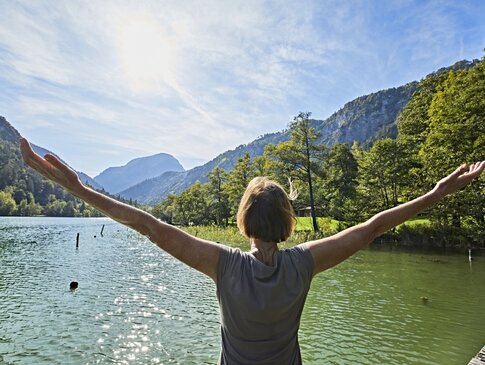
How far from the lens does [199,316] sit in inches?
463

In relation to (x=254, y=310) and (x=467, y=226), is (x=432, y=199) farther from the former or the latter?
(x=467, y=226)

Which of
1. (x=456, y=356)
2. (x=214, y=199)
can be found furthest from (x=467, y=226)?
(x=214, y=199)

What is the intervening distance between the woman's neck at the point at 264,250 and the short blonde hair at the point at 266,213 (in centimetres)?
2

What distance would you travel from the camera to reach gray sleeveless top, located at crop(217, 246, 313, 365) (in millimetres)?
1674

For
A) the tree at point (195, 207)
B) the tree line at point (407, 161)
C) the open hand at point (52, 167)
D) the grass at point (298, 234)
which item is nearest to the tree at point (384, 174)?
the tree line at point (407, 161)

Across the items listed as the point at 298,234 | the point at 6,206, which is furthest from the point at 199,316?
the point at 6,206

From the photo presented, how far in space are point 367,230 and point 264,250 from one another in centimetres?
64

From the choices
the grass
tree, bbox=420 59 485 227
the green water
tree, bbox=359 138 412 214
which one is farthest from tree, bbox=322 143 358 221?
the green water

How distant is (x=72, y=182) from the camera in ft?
5.11

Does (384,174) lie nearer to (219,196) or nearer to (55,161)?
(219,196)

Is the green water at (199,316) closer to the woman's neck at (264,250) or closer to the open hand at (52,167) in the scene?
the woman's neck at (264,250)

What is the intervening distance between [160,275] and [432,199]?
19.1m

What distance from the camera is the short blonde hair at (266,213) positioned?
6.02ft

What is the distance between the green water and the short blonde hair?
7564mm
